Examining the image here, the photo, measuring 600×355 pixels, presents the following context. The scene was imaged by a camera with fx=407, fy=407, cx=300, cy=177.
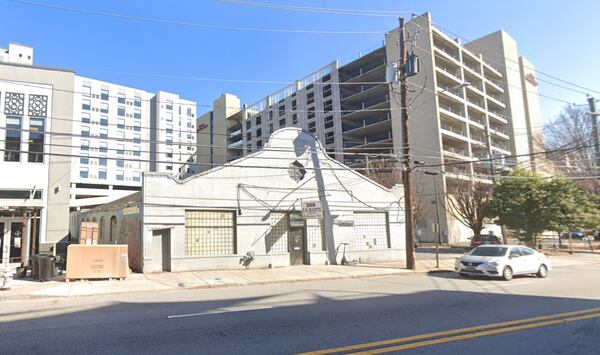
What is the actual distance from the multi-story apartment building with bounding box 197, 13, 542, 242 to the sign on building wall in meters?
22.7

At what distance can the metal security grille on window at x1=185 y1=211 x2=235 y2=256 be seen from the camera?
17.7 meters

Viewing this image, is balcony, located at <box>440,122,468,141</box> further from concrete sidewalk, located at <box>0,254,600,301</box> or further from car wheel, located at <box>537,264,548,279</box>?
car wheel, located at <box>537,264,548,279</box>

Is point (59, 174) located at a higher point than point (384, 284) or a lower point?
higher

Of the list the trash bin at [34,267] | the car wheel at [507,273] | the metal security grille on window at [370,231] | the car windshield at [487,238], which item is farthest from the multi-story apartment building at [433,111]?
the trash bin at [34,267]

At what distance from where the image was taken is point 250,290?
1282cm

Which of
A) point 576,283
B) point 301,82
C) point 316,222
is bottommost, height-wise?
point 576,283

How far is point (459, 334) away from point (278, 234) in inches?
530

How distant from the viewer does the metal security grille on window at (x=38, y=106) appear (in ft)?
68.6

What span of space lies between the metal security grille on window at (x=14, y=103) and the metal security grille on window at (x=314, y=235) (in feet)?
51.3

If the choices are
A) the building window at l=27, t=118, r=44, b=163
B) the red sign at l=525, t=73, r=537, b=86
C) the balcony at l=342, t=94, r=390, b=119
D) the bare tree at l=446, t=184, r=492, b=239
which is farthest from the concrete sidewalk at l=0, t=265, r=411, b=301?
the red sign at l=525, t=73, r=537, b=86

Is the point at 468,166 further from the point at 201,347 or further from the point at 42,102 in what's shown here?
the point at 201,347

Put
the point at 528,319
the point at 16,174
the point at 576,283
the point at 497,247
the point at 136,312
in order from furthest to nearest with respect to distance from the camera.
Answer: the point at 16,174
the point at 497,247
the point at 576,283
the point at 136,312
the point at 528,319

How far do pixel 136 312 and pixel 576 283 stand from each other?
13932 mm

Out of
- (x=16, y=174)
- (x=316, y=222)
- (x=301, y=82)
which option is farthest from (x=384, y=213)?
(x=301, y=82)
